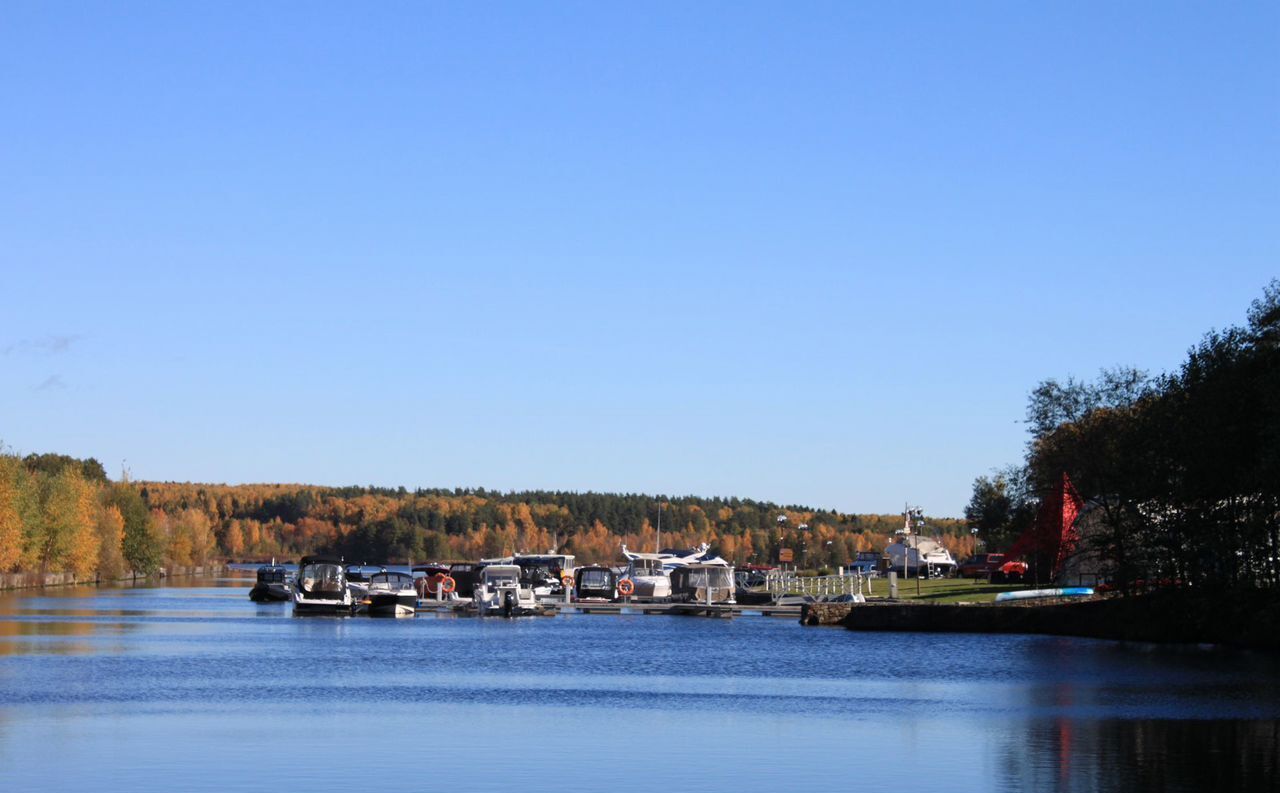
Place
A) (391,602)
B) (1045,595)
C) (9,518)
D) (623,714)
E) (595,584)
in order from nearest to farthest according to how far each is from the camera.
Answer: (623,714)
(1045,595)
(391,602)
(9,518)
(595,584)

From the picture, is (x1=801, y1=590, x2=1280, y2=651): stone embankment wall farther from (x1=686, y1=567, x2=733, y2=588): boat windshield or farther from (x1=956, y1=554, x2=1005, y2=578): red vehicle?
(x1=956, y1=554, x2=1005, y2=578): red vehicle

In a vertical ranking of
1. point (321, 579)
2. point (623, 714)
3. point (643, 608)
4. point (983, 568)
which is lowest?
point (643, 608)

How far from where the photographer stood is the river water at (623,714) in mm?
24812

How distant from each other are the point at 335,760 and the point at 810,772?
7.67 meters

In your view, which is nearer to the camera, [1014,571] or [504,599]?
[504,599]

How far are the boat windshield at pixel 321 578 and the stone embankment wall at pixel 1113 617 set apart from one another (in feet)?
77.9

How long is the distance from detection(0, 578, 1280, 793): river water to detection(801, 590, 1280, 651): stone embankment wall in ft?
4.36

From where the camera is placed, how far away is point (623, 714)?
34531 mm

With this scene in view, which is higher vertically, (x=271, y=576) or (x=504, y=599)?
(x=271, y=576)

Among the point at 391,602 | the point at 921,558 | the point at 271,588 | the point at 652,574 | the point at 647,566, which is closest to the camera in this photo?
the point at 391,602

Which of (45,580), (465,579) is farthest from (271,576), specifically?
(45,580)

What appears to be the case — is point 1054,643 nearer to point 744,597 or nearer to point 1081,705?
point 1081,705

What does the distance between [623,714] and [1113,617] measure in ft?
111

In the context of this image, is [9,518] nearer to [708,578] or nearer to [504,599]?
[504,599]
